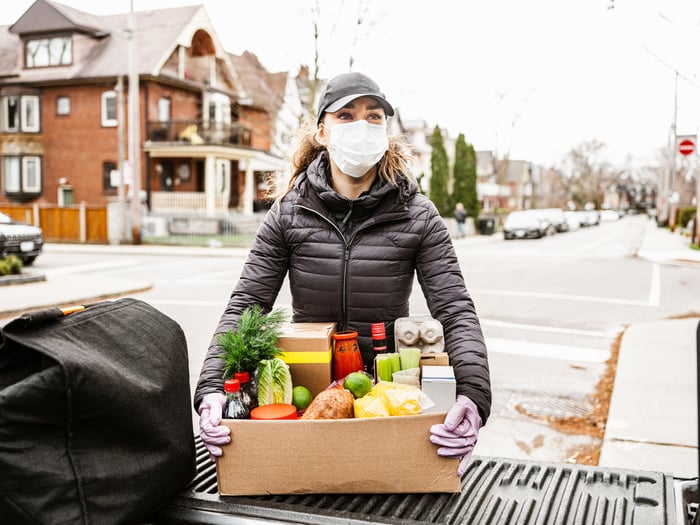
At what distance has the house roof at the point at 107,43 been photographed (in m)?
31.2

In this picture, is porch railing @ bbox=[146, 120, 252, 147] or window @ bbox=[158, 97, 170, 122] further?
window @ bbox=[158, 97, 170, 122]

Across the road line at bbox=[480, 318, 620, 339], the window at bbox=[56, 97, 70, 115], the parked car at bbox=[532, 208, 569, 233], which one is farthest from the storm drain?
the parked car at bbox=[532, 208, 569, 233]

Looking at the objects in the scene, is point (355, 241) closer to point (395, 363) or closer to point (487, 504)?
point (395, 363)

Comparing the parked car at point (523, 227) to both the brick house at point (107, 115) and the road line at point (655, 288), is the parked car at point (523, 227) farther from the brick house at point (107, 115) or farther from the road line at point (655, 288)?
the road line at point (655, 288)

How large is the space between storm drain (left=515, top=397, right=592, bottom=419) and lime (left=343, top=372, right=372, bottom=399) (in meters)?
3.83

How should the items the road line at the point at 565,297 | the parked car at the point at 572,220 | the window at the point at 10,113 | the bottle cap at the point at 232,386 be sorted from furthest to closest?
1. the parked car at the point at 572,220
2. the window at the point at 10,113
3. the road line at the point at 565,297
4. the bottle cap at the point at 232,386

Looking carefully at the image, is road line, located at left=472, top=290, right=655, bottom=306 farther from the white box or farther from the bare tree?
the bare tree

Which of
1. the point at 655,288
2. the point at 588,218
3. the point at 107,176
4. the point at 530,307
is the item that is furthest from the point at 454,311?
the point at 588,218

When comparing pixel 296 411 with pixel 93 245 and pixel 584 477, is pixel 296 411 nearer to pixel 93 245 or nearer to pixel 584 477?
pixel 584 477

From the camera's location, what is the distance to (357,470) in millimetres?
2043

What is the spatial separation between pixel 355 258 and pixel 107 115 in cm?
3262

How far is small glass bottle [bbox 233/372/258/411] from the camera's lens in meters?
2.14

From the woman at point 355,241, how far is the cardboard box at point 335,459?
21.4 inches

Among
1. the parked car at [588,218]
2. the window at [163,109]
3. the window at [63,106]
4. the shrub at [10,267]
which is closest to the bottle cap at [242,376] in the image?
the shrub at [10,267]
